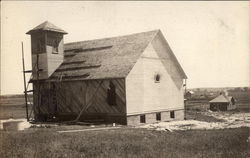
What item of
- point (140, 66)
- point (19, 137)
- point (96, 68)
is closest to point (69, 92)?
point (96, 68)

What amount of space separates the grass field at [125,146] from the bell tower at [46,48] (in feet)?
47.6

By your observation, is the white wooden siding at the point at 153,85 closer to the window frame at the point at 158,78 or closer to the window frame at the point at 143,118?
the window frame at the point at 158,78

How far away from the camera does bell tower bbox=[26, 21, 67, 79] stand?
108 feet

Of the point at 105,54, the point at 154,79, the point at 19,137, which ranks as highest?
the point at 105,54

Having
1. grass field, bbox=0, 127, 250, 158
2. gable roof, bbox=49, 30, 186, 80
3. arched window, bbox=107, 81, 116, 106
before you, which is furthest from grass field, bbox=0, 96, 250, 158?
gable roof, bbox=49, 30, 186, 80

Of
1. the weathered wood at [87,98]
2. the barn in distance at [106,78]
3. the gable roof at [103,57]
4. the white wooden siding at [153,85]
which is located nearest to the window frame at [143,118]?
the barn in distance at [106,78]

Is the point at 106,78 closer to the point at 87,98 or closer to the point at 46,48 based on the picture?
the point at 87,98

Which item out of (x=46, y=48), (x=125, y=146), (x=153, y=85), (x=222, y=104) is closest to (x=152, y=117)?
(x=153, y=85)

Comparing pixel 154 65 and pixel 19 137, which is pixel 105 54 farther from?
pixel 19 137

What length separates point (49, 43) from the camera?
109ft

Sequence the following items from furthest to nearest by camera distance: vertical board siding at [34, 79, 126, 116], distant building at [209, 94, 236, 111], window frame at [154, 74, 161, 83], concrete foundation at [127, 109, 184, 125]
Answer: distant building at [209, 94, 236, 111] → window frame at [154, 74, 161, 83] → concrete foundation at [127, 109, 184, 125] → vertical board siding at [34, 79, 126, 116]

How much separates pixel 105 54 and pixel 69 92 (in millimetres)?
4649

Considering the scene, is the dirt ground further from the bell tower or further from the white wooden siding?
the bell tower

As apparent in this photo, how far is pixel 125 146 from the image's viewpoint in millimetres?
15562
